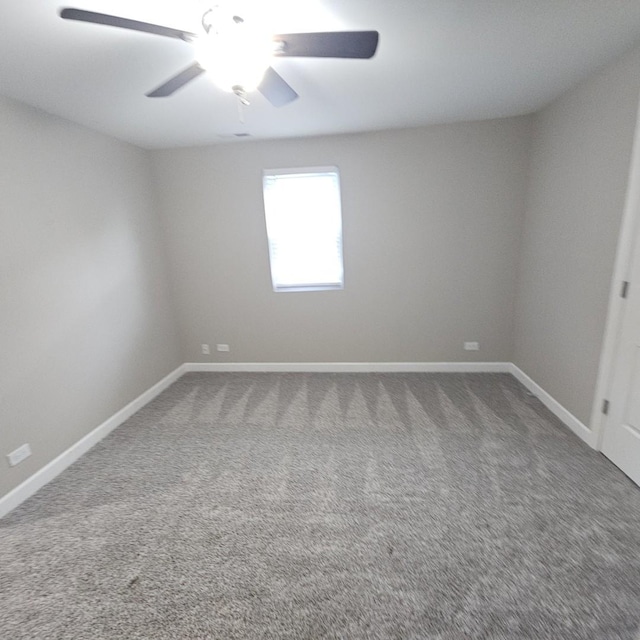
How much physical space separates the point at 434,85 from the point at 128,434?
11.4 feet

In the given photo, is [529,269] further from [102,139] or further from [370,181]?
[102,139]

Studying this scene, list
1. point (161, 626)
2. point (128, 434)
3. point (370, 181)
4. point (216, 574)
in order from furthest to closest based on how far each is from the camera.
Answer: point (370, 181), point (128, 434), point (216, 574), point (161, 626)

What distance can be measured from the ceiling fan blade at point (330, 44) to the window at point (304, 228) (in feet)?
6.71

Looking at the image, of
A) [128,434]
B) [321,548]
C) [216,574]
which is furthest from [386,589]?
[128,434]

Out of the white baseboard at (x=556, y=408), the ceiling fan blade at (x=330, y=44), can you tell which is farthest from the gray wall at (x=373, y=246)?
the ceiling fan blade at (x=330, y=44)

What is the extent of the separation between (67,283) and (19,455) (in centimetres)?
119

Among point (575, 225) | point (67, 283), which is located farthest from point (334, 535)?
point (575, 225)

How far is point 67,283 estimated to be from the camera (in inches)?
98.3

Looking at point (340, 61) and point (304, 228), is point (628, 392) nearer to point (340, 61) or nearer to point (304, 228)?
point (340, 61)

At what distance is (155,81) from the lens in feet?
6.47

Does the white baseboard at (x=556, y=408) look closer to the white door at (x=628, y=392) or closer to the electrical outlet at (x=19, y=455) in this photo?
the white door at (x=628, y=392)

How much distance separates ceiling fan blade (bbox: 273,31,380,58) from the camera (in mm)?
1197

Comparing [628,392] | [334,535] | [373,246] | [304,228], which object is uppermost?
[304,228]

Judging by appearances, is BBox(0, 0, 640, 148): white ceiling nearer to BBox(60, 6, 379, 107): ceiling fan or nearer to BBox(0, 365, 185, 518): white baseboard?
BBox(60, 6, 379, 107): ceiling fan
